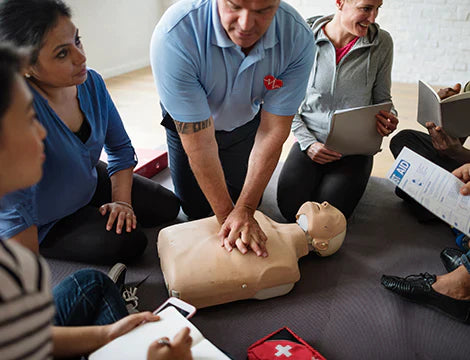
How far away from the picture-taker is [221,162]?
169 cm

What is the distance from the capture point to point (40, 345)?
20.0 inches

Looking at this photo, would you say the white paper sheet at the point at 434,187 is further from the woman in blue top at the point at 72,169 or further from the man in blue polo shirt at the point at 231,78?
the woman in blue top at the point at 72,169

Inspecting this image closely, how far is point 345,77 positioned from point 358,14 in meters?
0.24

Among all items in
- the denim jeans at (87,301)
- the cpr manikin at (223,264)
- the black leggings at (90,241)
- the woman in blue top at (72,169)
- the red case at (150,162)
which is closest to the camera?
the denim jeans at (87,301)

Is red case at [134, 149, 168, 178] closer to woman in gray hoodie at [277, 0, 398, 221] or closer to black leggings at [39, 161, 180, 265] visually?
black leggings at [39, 161, 180, 265]

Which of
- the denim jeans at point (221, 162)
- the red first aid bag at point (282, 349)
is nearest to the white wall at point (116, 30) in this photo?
the denim jeans at point (221, 162)

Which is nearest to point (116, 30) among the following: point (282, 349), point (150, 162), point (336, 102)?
point (150, 162)

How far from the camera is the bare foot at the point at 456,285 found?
126 cm

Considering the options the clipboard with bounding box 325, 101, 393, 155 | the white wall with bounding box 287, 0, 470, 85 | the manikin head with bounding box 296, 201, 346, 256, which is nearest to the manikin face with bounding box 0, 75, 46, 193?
the manikin head with bounding box 296, 201, 346, 256

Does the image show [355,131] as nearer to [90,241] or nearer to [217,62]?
[217,62]

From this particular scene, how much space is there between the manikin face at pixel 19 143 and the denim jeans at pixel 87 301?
491 mm

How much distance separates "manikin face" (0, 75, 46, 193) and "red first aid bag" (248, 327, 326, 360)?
757 mm

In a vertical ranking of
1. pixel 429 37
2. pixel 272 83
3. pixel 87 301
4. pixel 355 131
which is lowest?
pixel 87 301

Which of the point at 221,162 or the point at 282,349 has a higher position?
the point at 221,162
